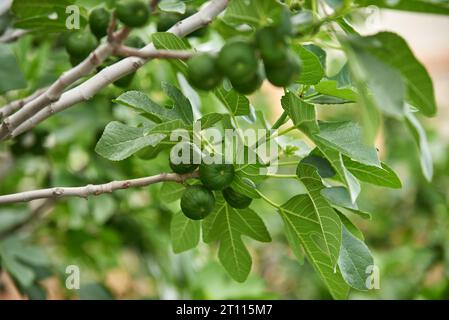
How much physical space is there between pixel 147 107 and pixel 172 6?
0.38 ft

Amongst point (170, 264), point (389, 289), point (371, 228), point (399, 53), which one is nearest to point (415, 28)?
point (371, 228)

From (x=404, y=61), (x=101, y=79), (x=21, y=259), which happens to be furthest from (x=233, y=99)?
(x=21, y=259)

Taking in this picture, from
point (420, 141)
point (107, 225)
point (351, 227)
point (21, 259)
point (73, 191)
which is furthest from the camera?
point (107, 225)

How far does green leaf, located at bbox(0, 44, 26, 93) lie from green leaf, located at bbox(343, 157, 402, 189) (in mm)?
442

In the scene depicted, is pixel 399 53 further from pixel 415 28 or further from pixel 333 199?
pixel 415 28

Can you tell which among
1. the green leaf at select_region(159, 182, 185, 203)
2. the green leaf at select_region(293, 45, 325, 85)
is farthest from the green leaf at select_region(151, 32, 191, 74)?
the green leaf at select_region(159, 182, 185, 203)

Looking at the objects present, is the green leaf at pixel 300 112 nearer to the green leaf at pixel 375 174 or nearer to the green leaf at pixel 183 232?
the green leaf at pixel 375 174

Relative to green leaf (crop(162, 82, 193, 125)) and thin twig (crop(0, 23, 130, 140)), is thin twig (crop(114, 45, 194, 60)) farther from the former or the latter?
green leaf (crop(162, 82, 193, 125))

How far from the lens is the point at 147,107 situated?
741 mm

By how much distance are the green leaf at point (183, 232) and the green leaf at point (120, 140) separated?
0.55 ft

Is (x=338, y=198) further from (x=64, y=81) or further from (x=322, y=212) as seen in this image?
(x=64, y=81)

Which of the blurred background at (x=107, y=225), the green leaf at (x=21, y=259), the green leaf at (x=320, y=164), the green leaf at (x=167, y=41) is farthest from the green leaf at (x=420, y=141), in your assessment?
the green leaf at (x=21, y=259)

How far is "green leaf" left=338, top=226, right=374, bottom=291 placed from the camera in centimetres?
77

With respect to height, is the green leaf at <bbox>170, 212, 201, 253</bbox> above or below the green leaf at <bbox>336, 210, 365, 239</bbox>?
below
